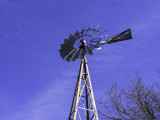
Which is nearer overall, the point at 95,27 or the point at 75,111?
the point at 75,111

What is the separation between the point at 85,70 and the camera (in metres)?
10.7

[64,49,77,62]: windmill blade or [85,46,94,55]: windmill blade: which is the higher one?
[64,49,77,62]: windmill blade

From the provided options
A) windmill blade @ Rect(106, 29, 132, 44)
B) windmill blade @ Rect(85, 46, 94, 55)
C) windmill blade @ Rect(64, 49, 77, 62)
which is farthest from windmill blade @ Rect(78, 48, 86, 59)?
windmill blade @ Rect(106, 29, 132, 44)

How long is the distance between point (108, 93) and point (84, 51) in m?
2.75

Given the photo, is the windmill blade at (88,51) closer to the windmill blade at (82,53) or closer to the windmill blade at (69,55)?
the windmill blade at (82,53)

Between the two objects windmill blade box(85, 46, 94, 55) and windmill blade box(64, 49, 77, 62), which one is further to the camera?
windmill blade box(64, 49, 77, 62)

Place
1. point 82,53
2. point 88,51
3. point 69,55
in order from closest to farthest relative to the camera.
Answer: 1. point 88,51
2. point 82,53
3. point 69,55

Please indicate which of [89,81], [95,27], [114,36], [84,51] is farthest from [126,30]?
[89,81]

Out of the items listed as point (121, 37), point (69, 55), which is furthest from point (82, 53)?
point (121, 37)

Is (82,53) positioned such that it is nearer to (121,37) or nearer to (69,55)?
(69,55)

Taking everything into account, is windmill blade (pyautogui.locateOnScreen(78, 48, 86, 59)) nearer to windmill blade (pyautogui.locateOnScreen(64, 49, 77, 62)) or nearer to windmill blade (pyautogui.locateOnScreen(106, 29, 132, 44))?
windmill blade (pyautogui.locateOnScreen(64, 49, 77, 62))

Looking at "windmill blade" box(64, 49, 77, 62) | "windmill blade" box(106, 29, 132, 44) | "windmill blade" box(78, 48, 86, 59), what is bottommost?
"windmill blade" box(78, 48, 86, 59)

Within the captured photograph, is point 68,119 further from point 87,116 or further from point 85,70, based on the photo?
point 85,70

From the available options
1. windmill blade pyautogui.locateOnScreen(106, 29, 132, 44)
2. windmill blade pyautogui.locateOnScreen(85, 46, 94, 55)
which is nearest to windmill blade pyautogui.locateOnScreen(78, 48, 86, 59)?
windmill blade pyautogui.locateOnScreen(85, 46, 94, 55)
